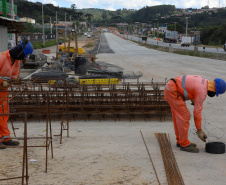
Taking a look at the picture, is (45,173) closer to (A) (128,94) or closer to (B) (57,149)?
(B) (57,149)

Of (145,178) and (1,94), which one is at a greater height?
(1,94)

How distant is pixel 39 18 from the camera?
135375 mm

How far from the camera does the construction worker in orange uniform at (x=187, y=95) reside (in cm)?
612

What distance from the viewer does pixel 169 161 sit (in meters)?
5.97

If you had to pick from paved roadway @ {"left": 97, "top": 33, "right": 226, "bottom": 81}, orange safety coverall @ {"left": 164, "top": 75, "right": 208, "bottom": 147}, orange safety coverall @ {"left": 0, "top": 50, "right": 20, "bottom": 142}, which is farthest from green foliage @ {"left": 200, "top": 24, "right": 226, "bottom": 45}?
orange safety coverall @ {"left": 0, "top": 50, "right": 20, "bottom": 142}

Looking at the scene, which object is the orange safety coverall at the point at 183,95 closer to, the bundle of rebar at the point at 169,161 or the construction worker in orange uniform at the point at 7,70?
the bundle of rebar at the point at 169,161

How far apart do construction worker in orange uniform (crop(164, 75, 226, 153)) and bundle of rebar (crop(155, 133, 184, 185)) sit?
1.18ft

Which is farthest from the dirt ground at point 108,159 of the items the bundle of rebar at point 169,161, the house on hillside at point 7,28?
the house on hillside at point 7,28

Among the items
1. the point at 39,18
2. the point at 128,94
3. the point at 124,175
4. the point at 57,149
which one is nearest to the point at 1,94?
the point at 57,149

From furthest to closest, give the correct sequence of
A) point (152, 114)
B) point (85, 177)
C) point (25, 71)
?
point (25, 71) → point (152, 114) → point (85, 177)

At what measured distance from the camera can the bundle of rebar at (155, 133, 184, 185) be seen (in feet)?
17.0

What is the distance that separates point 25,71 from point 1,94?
17113 mm

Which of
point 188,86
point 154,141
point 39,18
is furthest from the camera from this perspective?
point 39,18

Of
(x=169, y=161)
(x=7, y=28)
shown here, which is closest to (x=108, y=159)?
(x=169, y=161)
